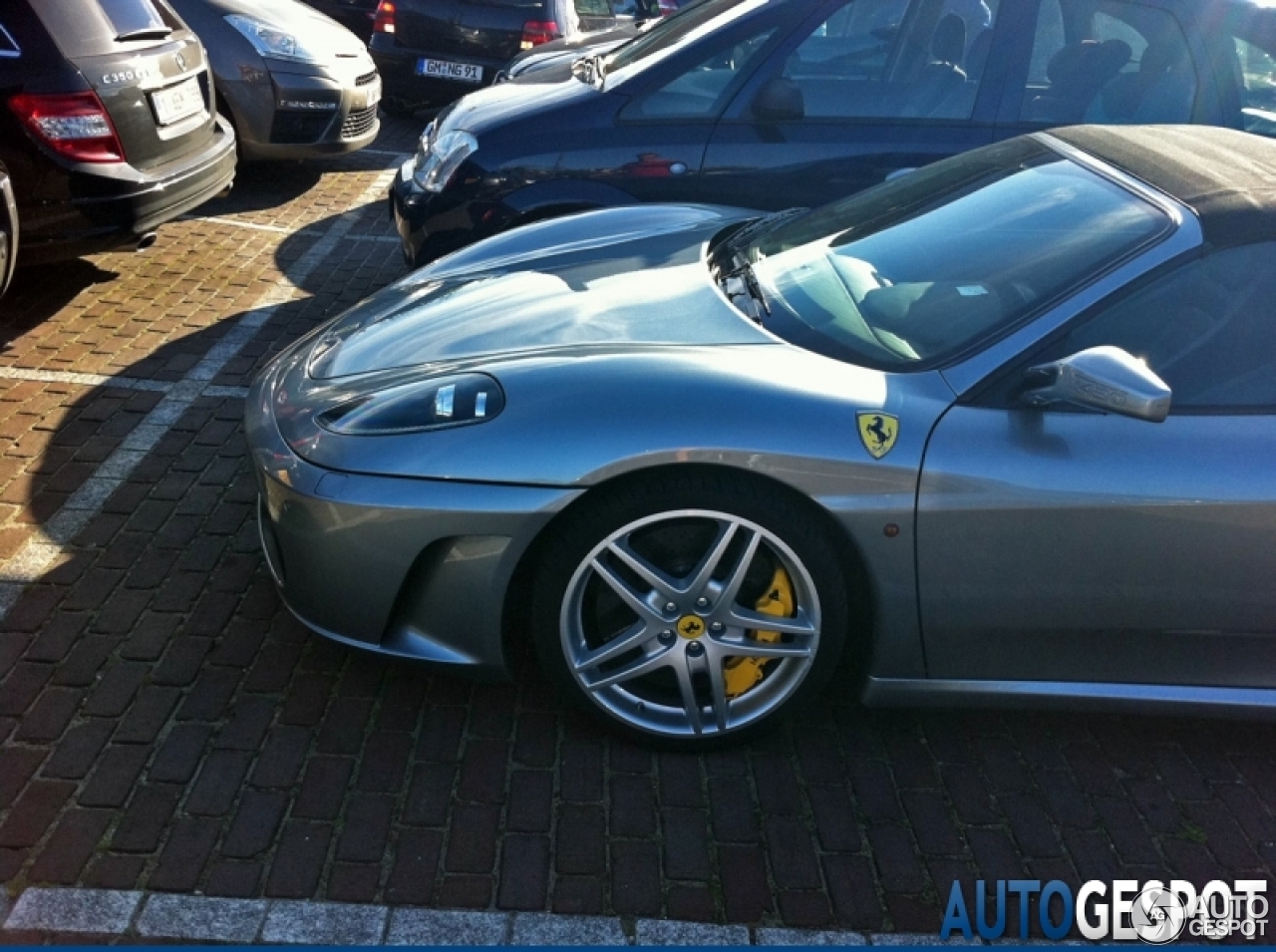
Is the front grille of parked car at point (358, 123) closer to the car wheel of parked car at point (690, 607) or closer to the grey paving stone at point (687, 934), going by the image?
the car wheel of parked car at point (690, 607)

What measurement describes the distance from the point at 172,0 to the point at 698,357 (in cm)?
632

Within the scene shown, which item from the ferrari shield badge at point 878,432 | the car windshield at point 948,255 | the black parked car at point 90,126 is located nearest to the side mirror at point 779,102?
the car windshield at point 948,255

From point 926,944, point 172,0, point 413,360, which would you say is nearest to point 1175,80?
point 413,360

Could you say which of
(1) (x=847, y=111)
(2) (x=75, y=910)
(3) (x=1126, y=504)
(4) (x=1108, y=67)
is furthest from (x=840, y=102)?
(2) (x=75, y=910)

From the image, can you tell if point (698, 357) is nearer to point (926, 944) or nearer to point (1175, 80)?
point (926, 944)

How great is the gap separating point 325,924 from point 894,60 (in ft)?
13.9

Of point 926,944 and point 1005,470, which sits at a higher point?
point 1005,470

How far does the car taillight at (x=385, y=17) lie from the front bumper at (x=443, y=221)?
5.34 metres

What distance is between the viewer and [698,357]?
3.08 m

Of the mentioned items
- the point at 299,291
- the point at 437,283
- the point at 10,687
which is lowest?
the point at 299,291

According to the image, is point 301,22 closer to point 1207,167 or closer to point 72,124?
point 72,124

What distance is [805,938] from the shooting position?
2656mm

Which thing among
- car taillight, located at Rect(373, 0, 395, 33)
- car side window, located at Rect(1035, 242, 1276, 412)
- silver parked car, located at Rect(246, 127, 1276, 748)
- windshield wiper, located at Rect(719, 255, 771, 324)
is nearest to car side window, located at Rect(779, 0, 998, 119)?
windshield wiper, located at Rect(719, 255, 771, 324)

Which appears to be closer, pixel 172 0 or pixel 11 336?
pixel 11 336
